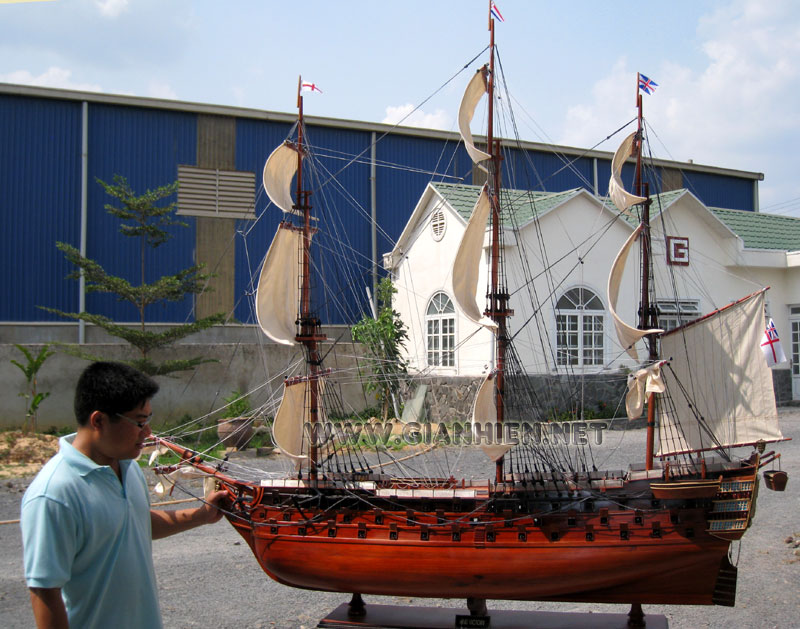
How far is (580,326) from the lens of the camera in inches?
707

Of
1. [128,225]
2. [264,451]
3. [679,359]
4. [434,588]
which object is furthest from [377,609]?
[128,225]

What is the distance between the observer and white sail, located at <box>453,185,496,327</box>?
29.2 ft

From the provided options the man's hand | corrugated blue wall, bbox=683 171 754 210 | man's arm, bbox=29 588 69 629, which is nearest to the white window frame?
corrugated blue wall, bbox=683 171 754 210

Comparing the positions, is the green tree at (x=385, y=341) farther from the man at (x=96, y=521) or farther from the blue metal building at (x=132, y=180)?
the man at (x=96, y=521)

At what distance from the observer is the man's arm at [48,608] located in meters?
2.74

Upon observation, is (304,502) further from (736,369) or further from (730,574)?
(736,369)

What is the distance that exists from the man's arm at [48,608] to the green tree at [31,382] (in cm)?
1519

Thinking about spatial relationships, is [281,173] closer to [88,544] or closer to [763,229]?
[88,544]

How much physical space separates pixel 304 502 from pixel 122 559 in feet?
15.9

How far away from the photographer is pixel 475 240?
907 centimetres

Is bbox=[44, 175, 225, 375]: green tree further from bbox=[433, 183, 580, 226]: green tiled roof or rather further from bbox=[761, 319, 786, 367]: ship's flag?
bbox=[761, 319, 786, 367]: ship's flag

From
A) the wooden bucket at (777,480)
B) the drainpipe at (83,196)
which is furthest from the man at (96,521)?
the drainpipe at (83,196)

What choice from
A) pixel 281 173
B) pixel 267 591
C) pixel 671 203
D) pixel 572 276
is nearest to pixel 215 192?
pixel 572 276

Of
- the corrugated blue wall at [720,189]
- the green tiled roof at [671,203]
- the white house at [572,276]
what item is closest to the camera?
the white house at [572,276]
